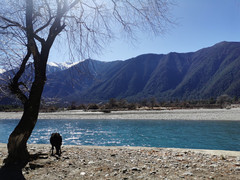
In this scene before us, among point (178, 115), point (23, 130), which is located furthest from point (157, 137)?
point (178, 115)

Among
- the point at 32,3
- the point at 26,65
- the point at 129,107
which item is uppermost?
the point at 32,3

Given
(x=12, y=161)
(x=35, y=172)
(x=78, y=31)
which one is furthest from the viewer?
(x=78, y=31)

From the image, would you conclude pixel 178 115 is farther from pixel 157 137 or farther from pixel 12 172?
pixel 12 172

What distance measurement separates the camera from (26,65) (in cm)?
629

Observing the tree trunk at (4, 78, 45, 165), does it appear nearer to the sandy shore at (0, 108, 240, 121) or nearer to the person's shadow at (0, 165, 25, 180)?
the person's shadow at (0, 165, 25, 180)

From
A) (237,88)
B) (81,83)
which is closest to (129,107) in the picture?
(81,83)

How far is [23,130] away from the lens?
18.1 ft

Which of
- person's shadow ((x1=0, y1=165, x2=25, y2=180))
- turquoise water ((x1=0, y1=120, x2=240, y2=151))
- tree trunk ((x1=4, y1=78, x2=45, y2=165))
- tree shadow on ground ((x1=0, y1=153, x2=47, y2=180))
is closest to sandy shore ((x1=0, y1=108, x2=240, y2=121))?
turquoise water ((x1=0, y1=120, x2=240, y2=151))

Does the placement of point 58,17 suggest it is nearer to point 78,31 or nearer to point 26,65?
point 78,31

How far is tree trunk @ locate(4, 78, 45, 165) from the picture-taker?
548 cm

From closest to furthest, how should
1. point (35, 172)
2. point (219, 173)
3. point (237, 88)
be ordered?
point (219, 173), point (35, 172), point (237, 88)

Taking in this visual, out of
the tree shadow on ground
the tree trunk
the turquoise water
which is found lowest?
the turquoise water

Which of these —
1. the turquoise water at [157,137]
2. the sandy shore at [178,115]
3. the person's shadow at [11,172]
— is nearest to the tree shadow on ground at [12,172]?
the person's shadow at [11,172]

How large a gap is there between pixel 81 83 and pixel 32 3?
10.2 ft
